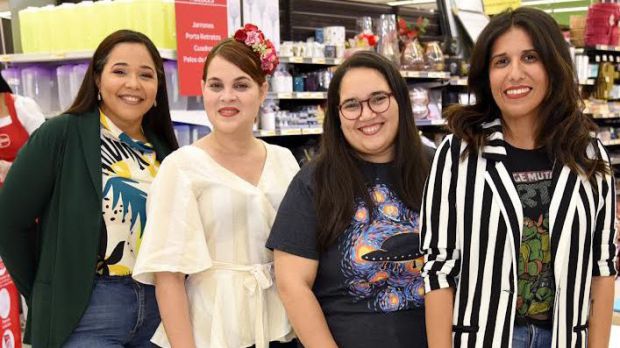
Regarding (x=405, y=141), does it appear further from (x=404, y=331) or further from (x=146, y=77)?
(x=146, y=77)

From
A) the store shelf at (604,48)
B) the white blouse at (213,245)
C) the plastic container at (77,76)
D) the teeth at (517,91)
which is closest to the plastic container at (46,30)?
the plastic container at (77,76)

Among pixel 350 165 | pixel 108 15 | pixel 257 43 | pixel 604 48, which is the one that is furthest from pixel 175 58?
pixel 604 48

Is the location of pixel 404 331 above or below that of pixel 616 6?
below

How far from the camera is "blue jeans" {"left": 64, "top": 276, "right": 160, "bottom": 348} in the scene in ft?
7.34

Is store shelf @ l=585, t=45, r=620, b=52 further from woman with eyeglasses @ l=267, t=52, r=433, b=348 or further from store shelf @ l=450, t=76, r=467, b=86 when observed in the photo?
woman with eyeglasses @ l=267, t=52, r=433, b=348

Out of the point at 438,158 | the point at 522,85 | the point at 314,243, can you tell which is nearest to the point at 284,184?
the point at 314,243

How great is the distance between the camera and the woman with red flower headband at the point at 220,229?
2.07m

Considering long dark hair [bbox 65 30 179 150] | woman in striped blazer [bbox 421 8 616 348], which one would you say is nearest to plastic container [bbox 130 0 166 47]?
long dark hair [bbox 65 30 179 150]

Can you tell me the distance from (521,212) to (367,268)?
473 millimetres

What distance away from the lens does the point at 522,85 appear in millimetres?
1820

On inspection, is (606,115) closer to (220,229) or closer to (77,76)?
(77,76)

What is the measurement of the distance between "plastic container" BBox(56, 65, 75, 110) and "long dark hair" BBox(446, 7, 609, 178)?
308 centimetres

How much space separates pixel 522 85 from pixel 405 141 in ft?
1.39

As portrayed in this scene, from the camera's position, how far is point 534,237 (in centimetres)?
182
